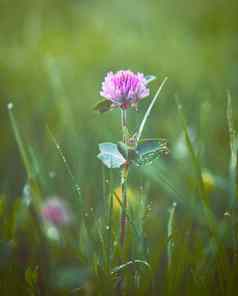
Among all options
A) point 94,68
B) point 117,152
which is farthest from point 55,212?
point 94,68

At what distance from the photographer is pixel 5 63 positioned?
182 cm

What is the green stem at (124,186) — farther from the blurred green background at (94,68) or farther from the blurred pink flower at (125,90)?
the blurred green background at (94,68)

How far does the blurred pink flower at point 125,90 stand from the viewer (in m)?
0.81

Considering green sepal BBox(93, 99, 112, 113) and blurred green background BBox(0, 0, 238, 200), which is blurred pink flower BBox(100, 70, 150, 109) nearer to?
green sepal BBox(93, 99, 112, 113)

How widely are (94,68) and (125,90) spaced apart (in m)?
1.09

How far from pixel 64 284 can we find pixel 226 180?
1.77 ft

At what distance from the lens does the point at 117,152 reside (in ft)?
2.75

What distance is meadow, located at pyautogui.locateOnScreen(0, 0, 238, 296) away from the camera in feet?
2.79

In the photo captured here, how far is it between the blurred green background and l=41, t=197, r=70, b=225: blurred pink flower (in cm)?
5

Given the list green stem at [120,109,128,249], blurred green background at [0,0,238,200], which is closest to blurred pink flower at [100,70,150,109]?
green stem at [120,109,128,249]

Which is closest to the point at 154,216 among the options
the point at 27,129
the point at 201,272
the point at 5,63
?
the point at 201,272

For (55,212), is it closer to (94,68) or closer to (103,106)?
(103,106)

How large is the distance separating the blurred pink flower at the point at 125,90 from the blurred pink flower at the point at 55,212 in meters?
0.39

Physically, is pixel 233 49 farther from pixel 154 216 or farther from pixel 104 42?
pixel 154 216
